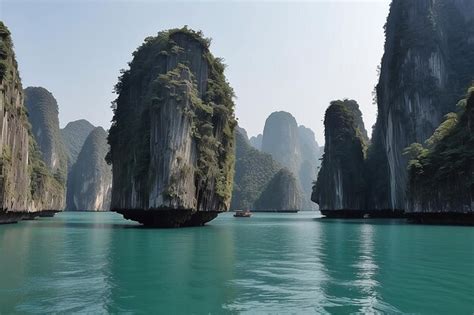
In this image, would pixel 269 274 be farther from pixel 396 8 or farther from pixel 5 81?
pixel 396 8

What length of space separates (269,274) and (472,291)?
547 centimetres

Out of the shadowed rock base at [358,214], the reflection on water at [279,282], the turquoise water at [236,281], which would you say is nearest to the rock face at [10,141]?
the turquoise water at [236,281]

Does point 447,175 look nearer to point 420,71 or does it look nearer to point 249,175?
point 420,71

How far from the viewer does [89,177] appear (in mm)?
184125

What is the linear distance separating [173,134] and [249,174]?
453 feet

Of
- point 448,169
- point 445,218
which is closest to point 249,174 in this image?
point 445,218

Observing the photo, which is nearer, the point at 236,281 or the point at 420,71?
the point at 236,281

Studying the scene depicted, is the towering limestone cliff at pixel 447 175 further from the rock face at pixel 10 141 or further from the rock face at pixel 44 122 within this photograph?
the rock face at pixel 44 122

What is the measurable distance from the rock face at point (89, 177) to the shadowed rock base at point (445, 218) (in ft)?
509

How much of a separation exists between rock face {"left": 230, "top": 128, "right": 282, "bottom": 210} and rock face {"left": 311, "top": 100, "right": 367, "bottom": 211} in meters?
75.1

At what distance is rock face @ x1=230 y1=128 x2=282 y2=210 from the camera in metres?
164

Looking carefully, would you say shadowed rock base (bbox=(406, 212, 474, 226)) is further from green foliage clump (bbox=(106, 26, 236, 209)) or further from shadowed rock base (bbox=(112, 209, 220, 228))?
shadowed rock base (bbox=(112, 209, 220, 228))

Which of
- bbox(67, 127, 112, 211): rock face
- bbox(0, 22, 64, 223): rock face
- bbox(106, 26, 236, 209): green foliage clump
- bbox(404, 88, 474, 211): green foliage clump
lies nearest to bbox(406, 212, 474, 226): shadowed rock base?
bbox(404, 88, 474, 211): green foliage clump

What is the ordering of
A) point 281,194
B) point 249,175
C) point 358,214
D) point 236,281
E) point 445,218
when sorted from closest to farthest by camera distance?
point 236,281, point 445,218, point 358,214, point 281,194, point 249,175
